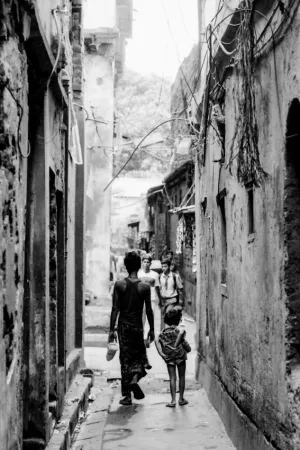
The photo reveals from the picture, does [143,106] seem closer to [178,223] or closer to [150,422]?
[178,223]

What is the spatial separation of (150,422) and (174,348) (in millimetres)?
1210

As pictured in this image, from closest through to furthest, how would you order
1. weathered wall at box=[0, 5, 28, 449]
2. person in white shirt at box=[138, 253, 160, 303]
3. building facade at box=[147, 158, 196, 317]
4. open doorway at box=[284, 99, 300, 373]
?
weathered wall at box=[0, 5, 28, 449] < open doorway at box=[284, 99, 300, 373] < person in white shirt at box=[138, 253, 160, 303] < building facade at box=[147, 158, 196, 317]

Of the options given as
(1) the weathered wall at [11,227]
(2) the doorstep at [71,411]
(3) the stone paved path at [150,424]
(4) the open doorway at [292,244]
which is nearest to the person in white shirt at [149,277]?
(3) the stone paved path at [150,424]

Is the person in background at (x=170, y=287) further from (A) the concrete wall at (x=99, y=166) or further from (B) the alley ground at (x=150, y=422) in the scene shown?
(A) the concrete wall at (x=99, y=166)

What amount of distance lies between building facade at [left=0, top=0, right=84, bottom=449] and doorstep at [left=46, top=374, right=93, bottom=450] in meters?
0.12

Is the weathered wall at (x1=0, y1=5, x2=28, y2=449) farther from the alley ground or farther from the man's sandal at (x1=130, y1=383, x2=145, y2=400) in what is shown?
the man's sandal at (x1=130, y1=383, x2=145, y2=400)

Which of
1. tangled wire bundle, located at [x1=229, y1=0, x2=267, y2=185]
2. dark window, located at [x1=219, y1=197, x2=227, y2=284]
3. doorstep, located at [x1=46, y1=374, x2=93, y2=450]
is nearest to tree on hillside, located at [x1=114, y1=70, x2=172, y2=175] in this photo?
doorstep, located at [x1=46, y1=374, x2=93, y2=450]

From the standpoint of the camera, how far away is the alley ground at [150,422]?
6.82 m

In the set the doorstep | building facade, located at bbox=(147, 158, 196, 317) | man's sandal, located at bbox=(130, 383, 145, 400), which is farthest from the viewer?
building facade, located at bbox=(147, 158, 196, 317)

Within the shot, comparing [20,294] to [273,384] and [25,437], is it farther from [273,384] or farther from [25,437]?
[273,384]

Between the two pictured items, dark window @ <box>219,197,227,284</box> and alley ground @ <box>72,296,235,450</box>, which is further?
dark window @ <box>219,197,227,284</box>

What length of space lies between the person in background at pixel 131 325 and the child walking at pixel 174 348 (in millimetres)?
360

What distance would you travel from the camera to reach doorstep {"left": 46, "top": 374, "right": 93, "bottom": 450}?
6174mm

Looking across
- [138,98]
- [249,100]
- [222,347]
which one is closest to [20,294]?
[249,100]
